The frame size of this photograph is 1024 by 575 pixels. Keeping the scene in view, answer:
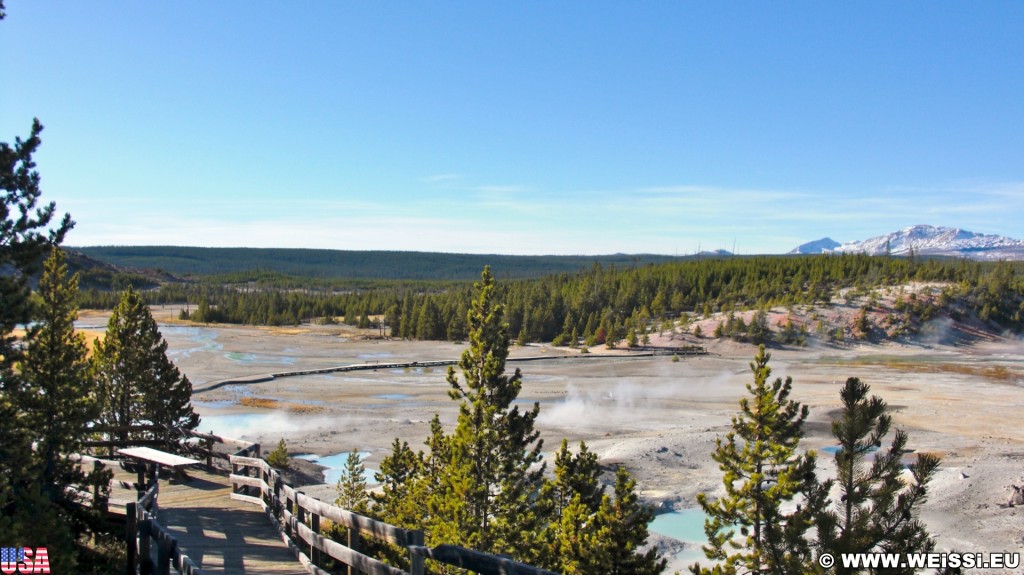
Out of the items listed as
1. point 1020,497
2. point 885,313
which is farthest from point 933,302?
point 1020,497

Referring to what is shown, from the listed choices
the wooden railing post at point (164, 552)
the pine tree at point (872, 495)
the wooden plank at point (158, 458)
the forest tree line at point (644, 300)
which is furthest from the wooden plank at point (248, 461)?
the forest tree line at point (644, 300)

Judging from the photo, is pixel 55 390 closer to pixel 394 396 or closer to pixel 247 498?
pixel 247 498

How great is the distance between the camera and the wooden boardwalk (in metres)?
9.73

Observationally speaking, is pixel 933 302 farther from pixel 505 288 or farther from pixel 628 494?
pixel 628 494

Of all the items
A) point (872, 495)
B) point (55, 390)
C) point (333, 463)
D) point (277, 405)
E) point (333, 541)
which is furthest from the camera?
point (277, 405)

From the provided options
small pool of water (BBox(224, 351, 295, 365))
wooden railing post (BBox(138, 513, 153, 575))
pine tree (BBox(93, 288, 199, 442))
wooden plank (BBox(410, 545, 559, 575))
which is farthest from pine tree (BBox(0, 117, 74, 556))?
small pool of water (BBox(224, 351, 295, 365))

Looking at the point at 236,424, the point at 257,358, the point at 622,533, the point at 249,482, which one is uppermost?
the point at 249,482

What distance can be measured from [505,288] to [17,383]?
4424 inches

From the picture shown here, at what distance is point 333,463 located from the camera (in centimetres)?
3244

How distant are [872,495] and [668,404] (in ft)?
139

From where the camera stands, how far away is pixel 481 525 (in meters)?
15.6

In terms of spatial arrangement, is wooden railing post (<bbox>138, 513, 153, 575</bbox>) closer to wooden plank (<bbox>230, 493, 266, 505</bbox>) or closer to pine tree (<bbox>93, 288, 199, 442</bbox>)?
wooden plank (<bbox>230, 493, 266, 505</bbox>)

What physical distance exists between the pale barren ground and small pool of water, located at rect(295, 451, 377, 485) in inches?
40.7

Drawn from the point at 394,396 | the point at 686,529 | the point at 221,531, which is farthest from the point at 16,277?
the point at 394,396
